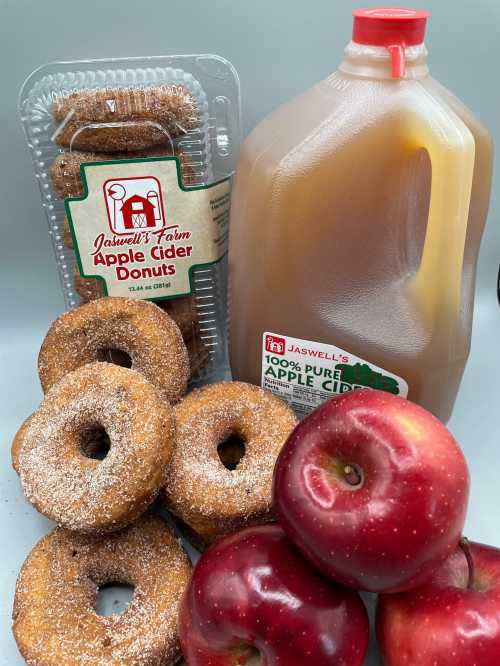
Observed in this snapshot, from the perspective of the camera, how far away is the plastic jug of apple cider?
2.43ft

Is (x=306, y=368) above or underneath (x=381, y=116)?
underneath

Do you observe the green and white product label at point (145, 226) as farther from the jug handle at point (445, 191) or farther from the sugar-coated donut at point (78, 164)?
the jug handle at point (445, 191)

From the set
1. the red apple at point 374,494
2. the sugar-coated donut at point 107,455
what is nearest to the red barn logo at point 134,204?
the sugar-coated donut at point 107,455

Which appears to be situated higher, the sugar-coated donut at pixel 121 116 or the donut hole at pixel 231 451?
the sugar-coated donut at pixel 121 116

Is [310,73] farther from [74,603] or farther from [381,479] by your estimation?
[74,603]

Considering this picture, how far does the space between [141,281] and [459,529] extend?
23.6 inches

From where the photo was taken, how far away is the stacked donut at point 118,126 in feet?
2.85

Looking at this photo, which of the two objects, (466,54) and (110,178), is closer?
(110,178)

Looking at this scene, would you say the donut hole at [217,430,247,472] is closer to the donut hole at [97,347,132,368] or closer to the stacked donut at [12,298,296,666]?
the stacked donut at [12,298,296,666]

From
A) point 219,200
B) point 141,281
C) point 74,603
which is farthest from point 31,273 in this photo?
point 74,603

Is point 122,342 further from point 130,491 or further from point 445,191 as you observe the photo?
point 445,191

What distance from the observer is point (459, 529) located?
1.98ft

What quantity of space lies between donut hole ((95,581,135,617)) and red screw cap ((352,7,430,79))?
72cm

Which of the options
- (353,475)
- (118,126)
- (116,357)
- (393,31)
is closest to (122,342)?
(116,357)
